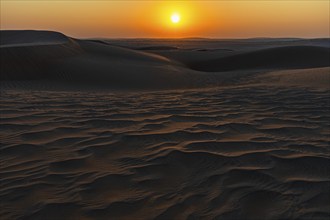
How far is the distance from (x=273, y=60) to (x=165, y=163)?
14615mm

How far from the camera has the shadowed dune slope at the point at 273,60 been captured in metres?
15.5

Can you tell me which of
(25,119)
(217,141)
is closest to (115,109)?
(25,119)

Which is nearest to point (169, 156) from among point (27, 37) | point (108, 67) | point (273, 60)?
point (108, 67)

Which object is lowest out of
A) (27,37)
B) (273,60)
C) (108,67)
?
(273,60)

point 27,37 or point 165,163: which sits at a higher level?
point 27,37

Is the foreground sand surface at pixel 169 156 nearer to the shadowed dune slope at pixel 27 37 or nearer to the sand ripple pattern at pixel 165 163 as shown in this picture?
the sand ripple pattern at pixel 165 163

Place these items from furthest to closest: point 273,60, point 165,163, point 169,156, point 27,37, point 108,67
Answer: point 27,37 < point 273,60 < point 108,67 < point 169,156 < point 165,163

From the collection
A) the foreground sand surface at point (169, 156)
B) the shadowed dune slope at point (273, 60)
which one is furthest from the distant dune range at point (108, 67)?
the foreground sand surface at point (169, 156)

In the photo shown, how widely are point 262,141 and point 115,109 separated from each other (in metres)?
2.40

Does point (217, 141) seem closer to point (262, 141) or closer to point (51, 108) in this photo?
point (262, 141)

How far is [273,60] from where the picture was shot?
642 inches

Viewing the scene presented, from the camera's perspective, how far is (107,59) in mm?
13711

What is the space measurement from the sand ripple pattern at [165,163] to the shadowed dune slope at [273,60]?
1113 cm

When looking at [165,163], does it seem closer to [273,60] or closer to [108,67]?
[108,67]
